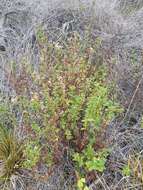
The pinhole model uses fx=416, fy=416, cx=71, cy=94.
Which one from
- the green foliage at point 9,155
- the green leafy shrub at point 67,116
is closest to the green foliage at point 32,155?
the green leafy shrub at point 67,116

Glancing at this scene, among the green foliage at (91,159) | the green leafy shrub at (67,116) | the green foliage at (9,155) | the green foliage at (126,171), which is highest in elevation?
the green leafy shrub at (67,116)

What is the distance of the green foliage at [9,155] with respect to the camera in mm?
2875

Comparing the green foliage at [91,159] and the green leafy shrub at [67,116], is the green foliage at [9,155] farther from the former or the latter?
the green foliage at [91,159]

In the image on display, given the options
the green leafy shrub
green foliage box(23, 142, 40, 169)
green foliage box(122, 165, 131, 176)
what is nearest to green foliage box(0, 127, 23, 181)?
the green leafy shrub

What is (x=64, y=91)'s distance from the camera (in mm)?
2650

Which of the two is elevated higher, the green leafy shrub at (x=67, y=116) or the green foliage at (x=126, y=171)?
the green leafy shrub at (x=67, y=116)

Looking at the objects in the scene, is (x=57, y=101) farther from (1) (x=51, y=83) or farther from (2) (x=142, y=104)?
(2) (x=142, y=104)

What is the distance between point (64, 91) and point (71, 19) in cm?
176

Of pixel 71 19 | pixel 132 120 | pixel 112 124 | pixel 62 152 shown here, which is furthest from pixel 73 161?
pixel 71 19

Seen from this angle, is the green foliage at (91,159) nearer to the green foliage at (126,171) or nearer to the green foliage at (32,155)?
the green foliage at (126,171)

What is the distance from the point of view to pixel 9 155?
291 centimetres

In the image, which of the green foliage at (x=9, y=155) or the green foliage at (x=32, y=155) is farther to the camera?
the green foliage at (x=9, y=155)

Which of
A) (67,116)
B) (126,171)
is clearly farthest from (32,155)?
(126,171)

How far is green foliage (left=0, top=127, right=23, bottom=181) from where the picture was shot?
9.43ft
